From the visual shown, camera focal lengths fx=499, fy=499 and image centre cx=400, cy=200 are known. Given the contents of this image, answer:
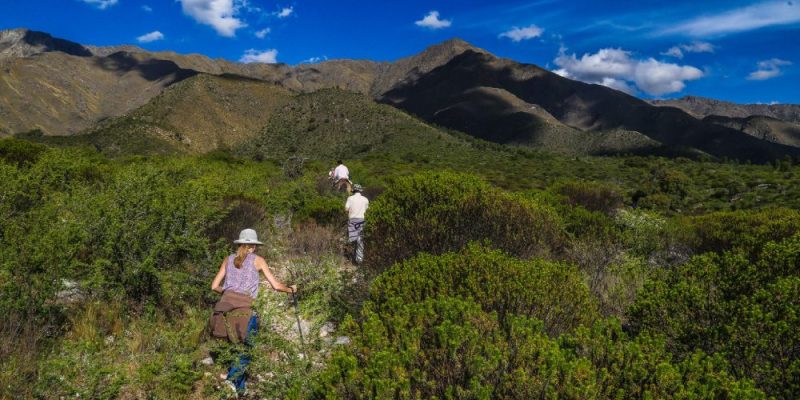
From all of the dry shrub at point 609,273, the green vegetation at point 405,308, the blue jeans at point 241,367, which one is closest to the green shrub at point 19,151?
the green vegetation at point 405,308

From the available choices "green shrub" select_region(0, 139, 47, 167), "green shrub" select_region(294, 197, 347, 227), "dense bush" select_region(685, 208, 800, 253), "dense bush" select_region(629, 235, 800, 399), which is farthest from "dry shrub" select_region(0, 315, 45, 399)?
"green shrub" select_region(0, 139, 47, 167)

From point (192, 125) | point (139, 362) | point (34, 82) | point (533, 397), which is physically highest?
point (34, 82)

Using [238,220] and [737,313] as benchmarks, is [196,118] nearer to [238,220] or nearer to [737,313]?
[238,220]

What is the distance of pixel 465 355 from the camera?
125 inches

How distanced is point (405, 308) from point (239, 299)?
5.74ft

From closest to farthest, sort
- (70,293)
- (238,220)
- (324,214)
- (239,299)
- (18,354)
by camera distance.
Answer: (18,354) < (239,299) < (70,293) < (238,220) < (324,214)

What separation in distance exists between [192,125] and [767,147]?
161 metres

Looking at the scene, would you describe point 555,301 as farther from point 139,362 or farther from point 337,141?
point 337,141

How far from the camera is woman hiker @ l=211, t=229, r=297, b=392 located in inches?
167

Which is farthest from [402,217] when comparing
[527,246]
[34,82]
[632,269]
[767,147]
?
[34,82]

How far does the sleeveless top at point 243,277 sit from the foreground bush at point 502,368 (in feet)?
4.96

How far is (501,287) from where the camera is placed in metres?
4.37

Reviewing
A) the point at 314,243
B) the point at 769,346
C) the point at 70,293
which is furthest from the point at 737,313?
the point at 70,293

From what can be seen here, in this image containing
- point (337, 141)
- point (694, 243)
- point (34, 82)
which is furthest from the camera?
point (34, 82)
